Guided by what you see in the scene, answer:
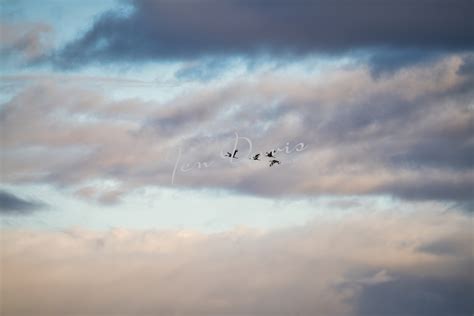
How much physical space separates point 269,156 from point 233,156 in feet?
46.5

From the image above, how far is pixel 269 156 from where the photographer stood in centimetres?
11106

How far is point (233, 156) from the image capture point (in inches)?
4291
